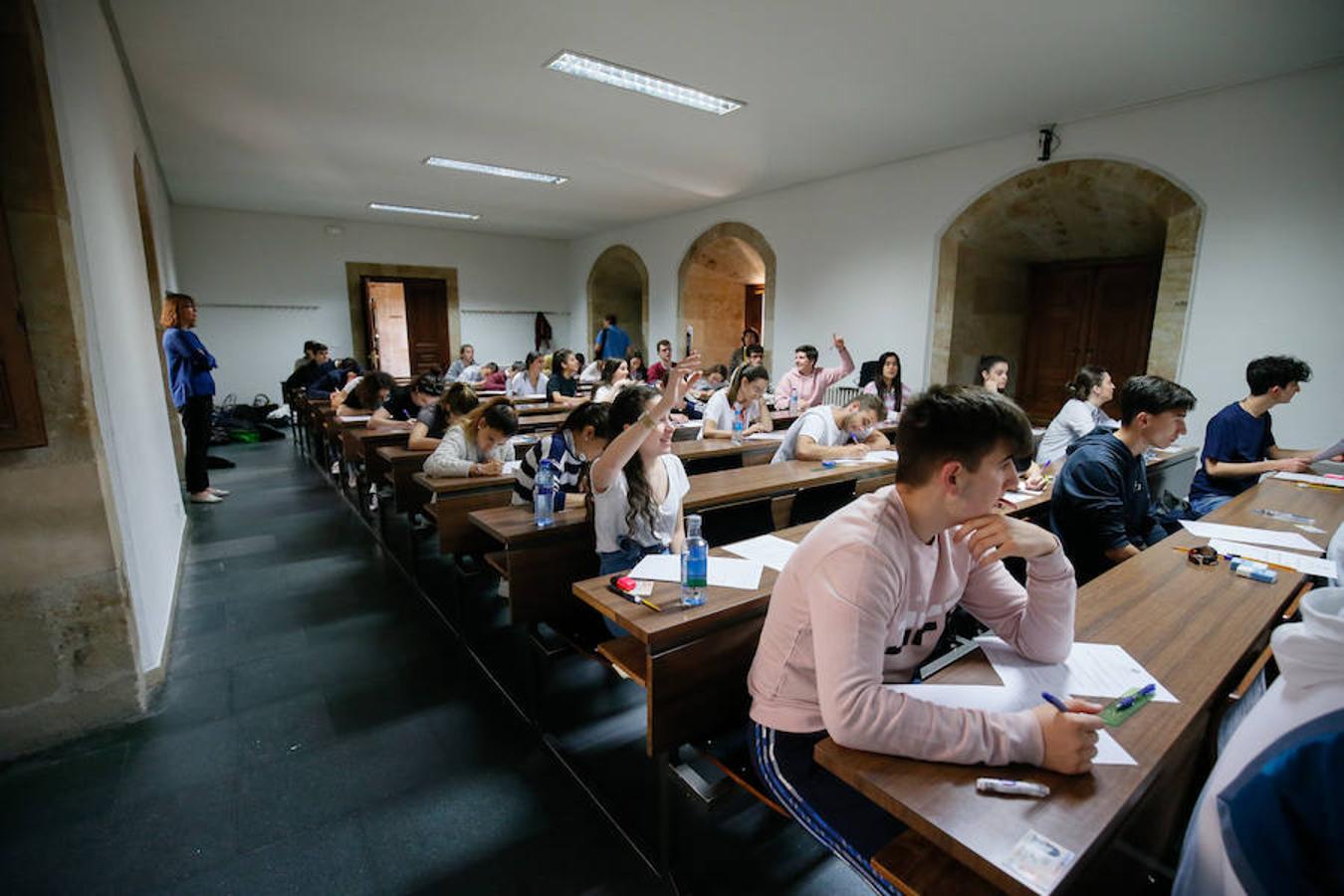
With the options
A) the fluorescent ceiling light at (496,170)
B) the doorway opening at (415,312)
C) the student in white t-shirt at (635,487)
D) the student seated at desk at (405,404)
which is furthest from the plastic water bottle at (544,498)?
the doorway opening at (415,312)

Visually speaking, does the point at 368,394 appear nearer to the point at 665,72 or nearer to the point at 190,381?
the point at 190,381

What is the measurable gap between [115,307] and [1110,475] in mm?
4098

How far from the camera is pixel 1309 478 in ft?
10.9

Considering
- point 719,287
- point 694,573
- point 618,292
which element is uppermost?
point 618,292

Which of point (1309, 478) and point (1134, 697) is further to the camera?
point (1309, 478)

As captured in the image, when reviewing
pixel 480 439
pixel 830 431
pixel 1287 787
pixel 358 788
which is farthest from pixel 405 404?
pixel 1287 787

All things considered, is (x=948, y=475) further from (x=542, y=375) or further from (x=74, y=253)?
(x=542, y=375)

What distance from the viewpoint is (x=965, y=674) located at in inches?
49.8

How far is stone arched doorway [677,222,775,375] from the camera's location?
29.0 feet

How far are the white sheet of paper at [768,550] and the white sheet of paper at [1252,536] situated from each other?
159 cm

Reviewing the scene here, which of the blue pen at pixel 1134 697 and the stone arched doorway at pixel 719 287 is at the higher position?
the stone arched doorway at pixel 719 287

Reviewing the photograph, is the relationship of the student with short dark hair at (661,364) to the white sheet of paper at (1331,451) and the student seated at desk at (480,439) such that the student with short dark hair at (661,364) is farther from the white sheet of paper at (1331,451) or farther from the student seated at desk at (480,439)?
the white sheet of paper at (1331,451)

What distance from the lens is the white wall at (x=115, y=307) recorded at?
2.17 m

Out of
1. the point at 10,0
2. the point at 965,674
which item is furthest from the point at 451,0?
the point at 965,674
